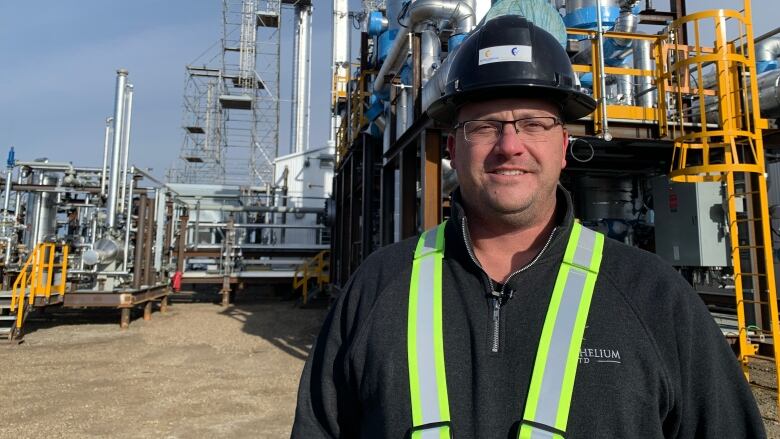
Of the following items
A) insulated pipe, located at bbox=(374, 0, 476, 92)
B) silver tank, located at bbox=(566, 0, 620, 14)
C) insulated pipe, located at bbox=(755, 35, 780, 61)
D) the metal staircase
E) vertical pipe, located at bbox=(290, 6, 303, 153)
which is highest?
vertical pipe, located at bbox=(290, 6, 303, 153)

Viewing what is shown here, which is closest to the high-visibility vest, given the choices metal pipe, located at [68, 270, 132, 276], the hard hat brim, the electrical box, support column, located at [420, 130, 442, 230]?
the hard hat brim

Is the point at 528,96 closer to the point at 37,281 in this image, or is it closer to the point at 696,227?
the point at 696,227

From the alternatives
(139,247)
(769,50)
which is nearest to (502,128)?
(769,50)

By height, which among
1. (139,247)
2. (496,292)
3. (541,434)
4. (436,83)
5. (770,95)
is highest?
(770,95)

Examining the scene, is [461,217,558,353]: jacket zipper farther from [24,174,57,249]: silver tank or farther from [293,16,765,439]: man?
[24,174,57,249]: silver tank

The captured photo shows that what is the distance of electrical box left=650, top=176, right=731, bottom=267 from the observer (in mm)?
6148

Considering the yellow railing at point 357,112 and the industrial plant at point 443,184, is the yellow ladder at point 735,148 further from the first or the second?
the yellow railing at point 357,112

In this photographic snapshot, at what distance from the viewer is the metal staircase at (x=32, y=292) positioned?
9.08m

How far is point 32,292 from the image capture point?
30.8 feet

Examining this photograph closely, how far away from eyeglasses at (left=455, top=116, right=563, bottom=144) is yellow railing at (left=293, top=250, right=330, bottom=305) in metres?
13.7

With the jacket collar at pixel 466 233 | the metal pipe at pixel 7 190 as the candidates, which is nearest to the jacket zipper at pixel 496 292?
the jacket collar at pixel 466 233

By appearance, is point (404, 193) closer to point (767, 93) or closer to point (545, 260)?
point (767, 93)

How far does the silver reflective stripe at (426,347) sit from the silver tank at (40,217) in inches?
530

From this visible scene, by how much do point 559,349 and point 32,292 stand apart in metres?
11.0
